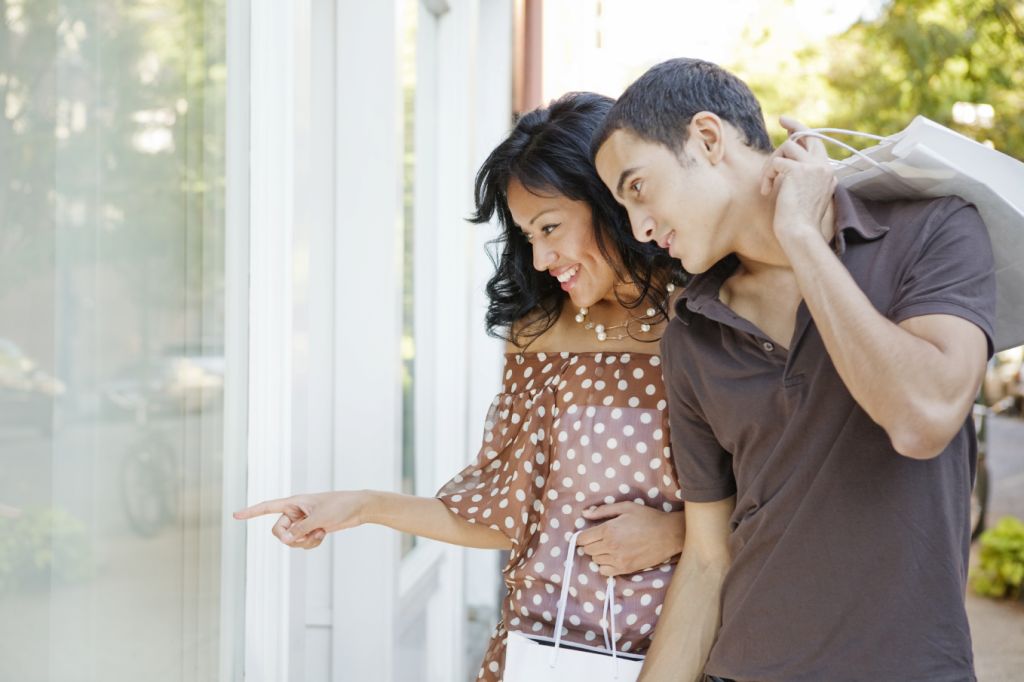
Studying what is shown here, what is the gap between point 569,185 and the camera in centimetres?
209

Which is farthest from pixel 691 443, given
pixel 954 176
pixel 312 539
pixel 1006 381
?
pixel 1006 381

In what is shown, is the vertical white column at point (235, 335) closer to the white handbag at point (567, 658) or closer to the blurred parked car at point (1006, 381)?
the white handbag at point (567, 658)

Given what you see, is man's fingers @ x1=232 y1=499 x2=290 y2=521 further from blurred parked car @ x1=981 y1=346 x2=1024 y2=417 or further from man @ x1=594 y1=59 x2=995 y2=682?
blurred parked car @ x1=981 y1=346 x2=1024 y2=417

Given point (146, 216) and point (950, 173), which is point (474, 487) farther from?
point (950, 173)

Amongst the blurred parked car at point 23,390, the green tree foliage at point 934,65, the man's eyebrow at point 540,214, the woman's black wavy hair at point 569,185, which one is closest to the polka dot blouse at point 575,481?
the woman's black wavy hair at point 569,185

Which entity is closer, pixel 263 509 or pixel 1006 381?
pixel 263 509

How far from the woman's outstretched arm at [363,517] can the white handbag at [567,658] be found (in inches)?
10.6

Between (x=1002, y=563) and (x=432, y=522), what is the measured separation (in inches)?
248

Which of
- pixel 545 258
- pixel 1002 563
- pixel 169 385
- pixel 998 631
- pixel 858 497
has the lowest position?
pixel 998 631

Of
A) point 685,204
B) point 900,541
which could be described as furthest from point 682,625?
point 685,204

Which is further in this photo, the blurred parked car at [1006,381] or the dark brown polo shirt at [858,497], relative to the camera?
the blurred parked car at [1006,381]

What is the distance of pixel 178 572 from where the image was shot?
1921 millimetres

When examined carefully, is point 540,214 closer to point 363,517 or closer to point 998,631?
point 363,517

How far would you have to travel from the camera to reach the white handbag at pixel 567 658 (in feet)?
6.23
